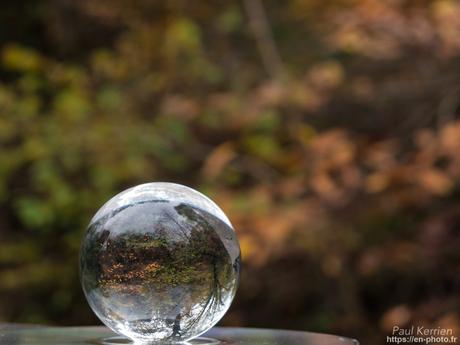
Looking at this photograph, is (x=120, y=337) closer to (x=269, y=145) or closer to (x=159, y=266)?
(x=159, y=266)

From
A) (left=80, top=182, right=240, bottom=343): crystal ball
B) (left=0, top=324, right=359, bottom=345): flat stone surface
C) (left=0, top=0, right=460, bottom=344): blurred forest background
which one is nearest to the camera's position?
(left=80, top=182, right=240, bottom=343): crystal ball

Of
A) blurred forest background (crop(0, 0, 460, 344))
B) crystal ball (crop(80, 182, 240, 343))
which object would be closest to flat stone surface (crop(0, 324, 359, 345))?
crystal ball (crop(80, 182, 240, 343))

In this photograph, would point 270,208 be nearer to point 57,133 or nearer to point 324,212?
point 324,212

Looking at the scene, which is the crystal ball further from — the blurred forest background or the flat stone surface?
the blurred forest background

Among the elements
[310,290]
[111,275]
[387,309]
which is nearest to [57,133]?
[310,290]

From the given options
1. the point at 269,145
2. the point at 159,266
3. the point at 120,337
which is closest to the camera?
the point at 159,266

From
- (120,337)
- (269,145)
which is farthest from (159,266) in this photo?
(269,145)
